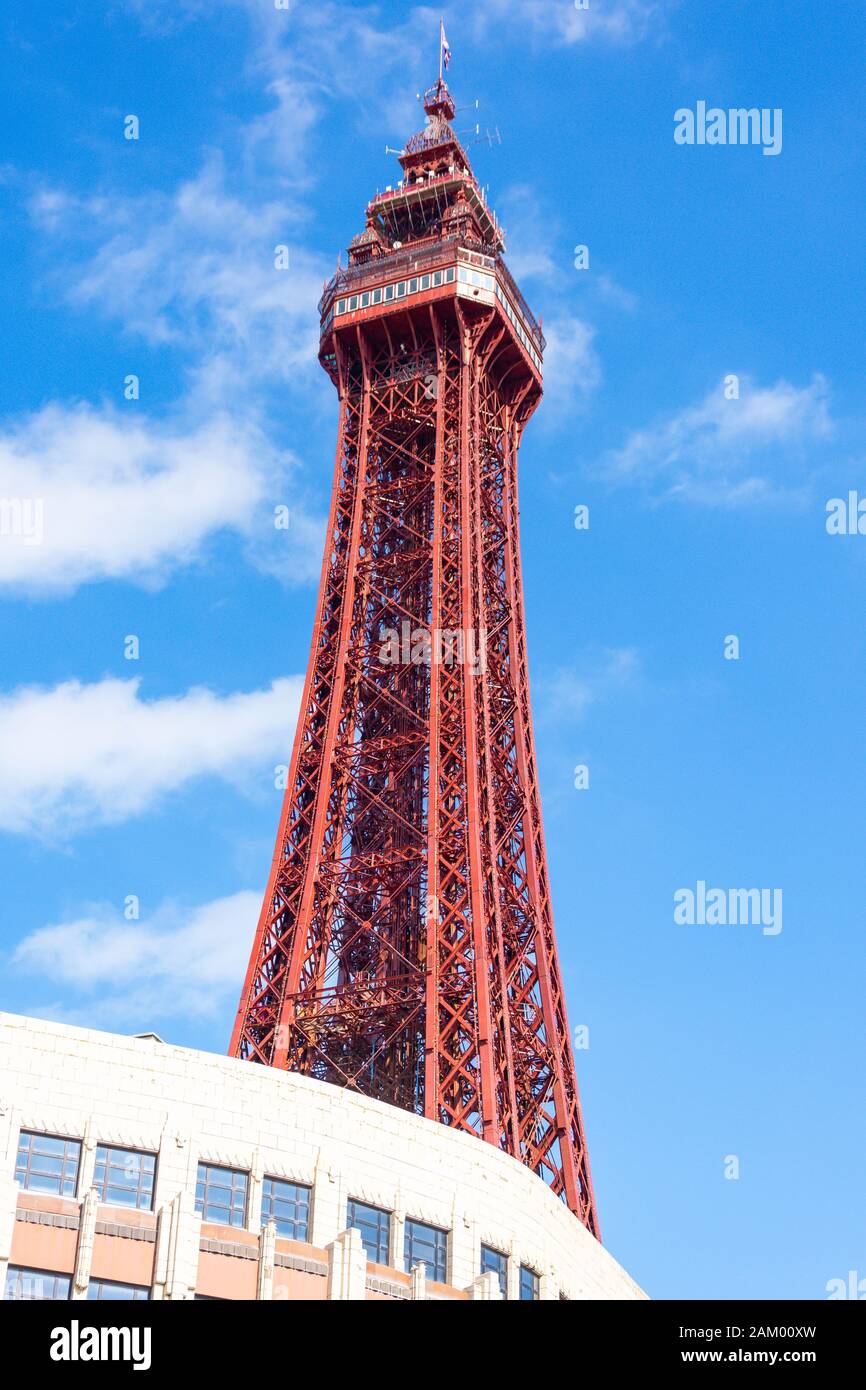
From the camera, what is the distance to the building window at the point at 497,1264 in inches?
1889

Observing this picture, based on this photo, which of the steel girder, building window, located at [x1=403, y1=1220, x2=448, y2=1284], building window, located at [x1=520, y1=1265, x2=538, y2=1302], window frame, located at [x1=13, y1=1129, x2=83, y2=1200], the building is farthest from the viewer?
the steel girder

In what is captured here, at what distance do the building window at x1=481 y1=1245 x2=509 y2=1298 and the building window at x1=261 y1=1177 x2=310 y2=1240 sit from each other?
5.44 meters

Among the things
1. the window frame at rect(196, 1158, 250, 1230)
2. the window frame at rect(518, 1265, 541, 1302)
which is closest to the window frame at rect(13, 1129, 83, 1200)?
the window frame at rect(196, 1158, 250, 1230)

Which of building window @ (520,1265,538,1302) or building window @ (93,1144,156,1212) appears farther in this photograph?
building window @ (520,1265,538,1302)

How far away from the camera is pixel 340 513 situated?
290ft

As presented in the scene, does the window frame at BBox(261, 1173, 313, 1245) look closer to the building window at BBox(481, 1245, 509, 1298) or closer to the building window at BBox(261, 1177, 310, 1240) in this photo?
the building window at BBox(261, 1177, 310, 1240)

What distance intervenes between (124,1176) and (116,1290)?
3076 millimetres

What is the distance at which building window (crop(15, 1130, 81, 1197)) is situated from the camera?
42.1m

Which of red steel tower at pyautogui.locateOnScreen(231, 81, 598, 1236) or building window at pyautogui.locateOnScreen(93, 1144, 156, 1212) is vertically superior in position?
red steel tower at pyautogui.locateOnScreen(231, 81, 598, 1236)

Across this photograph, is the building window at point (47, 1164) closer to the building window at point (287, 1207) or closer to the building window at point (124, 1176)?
the building window at point (124, 1176)

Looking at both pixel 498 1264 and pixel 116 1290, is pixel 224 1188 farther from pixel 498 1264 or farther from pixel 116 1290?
pixel 498 1264

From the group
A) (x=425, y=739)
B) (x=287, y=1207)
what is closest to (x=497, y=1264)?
(x=287, y=1207)

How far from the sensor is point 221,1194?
44.1 meters
